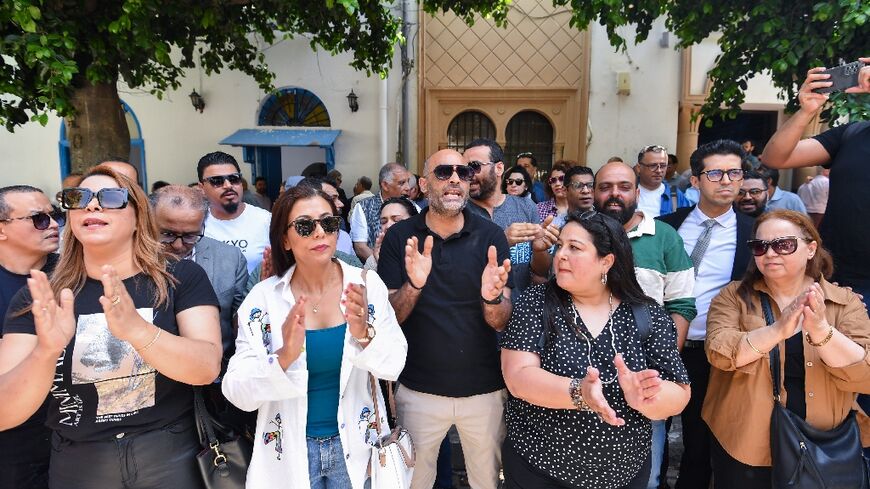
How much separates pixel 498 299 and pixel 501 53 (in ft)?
26.9

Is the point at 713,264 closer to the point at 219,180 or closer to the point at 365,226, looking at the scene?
the point at 365,226

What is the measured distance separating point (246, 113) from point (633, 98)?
7.45 m

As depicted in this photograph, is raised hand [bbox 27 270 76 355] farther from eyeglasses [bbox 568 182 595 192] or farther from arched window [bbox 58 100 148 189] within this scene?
arched window [bbox 58 100 148 189]

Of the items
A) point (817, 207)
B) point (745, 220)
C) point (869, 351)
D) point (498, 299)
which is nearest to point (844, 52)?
point (817, 207)

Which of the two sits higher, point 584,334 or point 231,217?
point 231,217

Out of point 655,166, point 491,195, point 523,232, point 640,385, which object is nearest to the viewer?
point 640,385

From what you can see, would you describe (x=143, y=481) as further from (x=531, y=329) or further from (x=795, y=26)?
(x=795, y=26)

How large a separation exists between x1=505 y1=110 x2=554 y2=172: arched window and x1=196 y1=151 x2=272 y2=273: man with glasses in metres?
7.10

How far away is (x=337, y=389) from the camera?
218cm

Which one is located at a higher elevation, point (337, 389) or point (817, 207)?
point (817, 207)

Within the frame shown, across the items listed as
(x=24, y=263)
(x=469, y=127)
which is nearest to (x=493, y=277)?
(x=24, y=263)

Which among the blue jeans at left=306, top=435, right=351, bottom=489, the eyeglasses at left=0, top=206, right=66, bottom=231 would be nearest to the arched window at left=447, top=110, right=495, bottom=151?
A: the eyeglasses at left=0, top=206, right=66, bottom=231

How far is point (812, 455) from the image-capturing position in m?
2.24

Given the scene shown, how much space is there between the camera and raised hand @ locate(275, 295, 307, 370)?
1.89 metres
